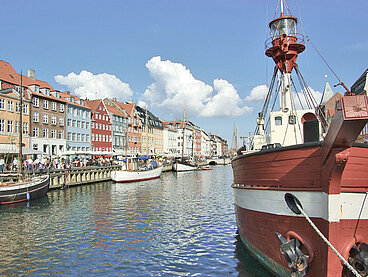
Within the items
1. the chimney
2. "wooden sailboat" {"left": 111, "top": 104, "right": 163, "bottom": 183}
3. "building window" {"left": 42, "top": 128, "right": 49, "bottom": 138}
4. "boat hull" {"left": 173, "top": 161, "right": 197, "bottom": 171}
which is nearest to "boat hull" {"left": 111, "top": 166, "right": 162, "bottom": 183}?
"wooden sailboat" {"left": 111, "top": 104, "right": 163, "bottom": 183}

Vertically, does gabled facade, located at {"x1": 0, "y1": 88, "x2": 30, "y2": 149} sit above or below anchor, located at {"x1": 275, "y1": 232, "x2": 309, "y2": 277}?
above

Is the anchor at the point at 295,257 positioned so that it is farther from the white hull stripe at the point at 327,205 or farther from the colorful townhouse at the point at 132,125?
the colorful townhouse at the point at 132,125

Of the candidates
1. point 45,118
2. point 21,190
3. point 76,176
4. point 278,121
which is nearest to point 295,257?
point 278,121

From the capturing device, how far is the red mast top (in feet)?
40.9

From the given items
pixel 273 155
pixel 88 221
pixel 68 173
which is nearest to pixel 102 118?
pixel 68 173

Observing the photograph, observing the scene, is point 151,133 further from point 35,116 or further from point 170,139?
point 35,116

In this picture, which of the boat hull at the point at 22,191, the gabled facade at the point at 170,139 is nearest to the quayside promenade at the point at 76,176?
the boat hull at the point at 22,191

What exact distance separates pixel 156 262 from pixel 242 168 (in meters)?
4.72

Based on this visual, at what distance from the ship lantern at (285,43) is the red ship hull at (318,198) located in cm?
609

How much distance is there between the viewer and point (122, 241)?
13727 mm

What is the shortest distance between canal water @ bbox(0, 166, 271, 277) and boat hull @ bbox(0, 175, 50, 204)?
1.21 meters

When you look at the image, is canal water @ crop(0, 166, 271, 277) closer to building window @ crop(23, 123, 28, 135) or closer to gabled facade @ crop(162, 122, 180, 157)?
building window @ crop(23, 123, 28, 135)

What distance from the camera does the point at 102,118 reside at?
69.7 metres

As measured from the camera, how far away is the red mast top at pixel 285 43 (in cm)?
1246
